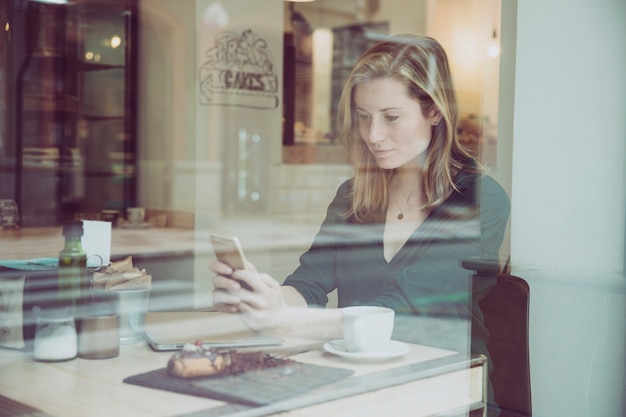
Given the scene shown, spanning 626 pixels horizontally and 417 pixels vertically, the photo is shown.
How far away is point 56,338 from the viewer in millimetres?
1290

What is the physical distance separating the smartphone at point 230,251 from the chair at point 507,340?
64 centimetres

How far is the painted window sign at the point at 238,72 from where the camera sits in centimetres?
466

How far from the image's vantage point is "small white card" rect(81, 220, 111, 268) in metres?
1.56

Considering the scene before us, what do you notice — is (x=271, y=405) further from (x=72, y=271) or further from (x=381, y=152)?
(x=381, y=152)

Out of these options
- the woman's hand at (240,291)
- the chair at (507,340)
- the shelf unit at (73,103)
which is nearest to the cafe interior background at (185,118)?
the shelf unit at (73,103)

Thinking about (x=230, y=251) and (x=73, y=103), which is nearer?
(x=230, y=251)

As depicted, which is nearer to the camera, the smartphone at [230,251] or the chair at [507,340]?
the smartphone at [230,251]

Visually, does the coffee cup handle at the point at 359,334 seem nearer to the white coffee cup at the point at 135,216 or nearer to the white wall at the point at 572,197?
the white wall at the point at 572,197

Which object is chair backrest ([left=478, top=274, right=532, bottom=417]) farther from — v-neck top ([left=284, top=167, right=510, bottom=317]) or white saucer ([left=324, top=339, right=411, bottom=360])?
white saucer ([left=324, top=339, right=411, bottom=360])

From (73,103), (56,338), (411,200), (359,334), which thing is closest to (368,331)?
(359,334)

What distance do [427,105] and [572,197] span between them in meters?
0.41

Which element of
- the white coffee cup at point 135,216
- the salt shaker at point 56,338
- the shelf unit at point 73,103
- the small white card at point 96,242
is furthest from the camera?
the shelf unit at point 73,103

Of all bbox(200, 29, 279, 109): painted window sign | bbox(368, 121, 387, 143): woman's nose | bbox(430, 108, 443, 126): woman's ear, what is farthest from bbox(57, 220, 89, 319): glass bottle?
bbox(200, 29, 279, 109): painted window sign

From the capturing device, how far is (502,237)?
1.96 metres
